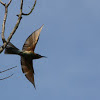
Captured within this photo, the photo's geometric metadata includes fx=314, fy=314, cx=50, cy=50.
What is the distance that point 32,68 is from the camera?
436 inches

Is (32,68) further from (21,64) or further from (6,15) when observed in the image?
(6,15)

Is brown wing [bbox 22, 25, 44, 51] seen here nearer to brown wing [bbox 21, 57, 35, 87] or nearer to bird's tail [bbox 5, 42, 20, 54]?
bird's tail [bbox 5, 42, 20, 54]

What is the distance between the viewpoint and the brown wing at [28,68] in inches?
419

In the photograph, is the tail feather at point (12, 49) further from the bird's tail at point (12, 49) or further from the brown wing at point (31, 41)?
the brown wing at point (31, 41)

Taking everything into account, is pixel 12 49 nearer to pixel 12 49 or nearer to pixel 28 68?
pixel 12 49

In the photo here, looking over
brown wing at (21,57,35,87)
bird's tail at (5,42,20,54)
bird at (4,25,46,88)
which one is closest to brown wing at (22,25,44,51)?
bird at (4,25,46,88)

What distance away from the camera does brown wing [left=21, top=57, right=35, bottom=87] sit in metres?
10.6

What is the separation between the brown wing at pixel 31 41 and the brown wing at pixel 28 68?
0.45 m

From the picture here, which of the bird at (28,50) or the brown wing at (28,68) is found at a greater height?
the bird at (28,50)

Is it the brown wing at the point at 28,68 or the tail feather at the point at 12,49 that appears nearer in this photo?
the tail feather at the point at 12,49

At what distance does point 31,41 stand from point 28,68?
1017 mm

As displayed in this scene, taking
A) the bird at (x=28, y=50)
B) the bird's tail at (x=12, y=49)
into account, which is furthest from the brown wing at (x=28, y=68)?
the bird's tail at (x=12, y=49)

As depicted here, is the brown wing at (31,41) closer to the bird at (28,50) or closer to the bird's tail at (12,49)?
the bird at (28,50)

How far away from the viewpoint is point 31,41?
10477 mm
